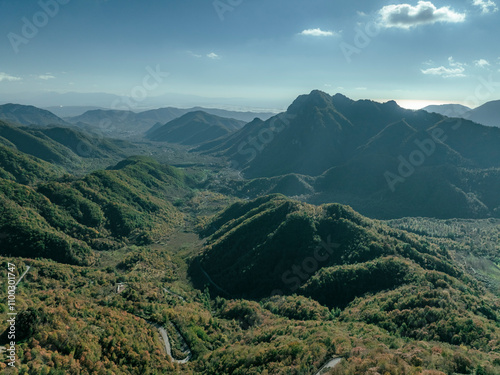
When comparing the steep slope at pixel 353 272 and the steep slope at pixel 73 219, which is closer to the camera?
the steep slope at pixel 353 272

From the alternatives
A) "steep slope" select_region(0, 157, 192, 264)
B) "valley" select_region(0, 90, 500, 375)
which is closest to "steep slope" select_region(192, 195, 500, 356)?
"valley" select_region(0, 90, 500, 375)

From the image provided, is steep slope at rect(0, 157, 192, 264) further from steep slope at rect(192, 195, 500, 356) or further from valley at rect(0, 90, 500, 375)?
steep slope at rect(192, 195, 500, 356)

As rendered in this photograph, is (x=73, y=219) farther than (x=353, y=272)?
Yes

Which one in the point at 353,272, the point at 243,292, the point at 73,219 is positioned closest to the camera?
the point at 353,272

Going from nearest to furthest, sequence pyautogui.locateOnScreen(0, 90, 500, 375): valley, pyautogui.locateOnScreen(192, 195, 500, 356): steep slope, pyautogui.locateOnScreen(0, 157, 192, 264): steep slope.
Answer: pyautogui.locateOnScreen(0, 90, 500, 375): valley < pyautogui.locateOnScreen(192, 195, 500, 356): steep slope < pyautogui.locateOnScreen(0, 157, 192, 264): steep slope

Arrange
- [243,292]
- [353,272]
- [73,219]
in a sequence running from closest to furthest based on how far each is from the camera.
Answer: [353,272]
[243,292]
[73,219]

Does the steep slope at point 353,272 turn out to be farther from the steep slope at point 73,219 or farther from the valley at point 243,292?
the steep slope at point 73,219

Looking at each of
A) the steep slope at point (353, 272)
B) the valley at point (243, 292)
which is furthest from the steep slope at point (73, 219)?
the steep slope at point (353, 272)

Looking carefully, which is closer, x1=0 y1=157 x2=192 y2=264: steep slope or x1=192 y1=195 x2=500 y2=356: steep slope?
x1=192 y1=195 x2=500 y2=356: steep slope

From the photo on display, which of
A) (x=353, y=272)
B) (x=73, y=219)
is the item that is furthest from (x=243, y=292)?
(x=73, y=219)

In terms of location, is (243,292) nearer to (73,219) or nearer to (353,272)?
(353,272)

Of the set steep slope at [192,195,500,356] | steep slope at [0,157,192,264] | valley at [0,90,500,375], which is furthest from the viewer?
steep slope at [0,157,192,264]
